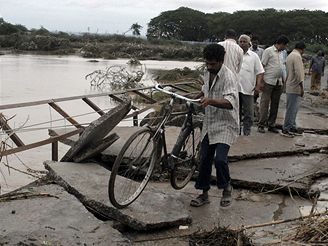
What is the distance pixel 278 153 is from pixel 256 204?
6.99 feet

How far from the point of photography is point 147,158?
4797mm

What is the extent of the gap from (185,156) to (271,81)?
363 centimetres

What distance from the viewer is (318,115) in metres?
11.9

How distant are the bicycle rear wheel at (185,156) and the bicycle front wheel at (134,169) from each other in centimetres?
32

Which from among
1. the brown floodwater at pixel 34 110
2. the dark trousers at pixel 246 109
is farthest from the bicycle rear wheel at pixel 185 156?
the dark trousers at pixel 246 109

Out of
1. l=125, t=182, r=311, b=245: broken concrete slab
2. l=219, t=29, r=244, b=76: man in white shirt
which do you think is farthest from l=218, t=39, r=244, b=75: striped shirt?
l=125, t=182, r=311, b=245: broken concrete slab

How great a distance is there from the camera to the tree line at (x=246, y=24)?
7838 cm

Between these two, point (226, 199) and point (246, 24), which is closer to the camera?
point (226, 199)

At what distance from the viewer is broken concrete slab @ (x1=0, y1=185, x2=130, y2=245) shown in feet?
11.9

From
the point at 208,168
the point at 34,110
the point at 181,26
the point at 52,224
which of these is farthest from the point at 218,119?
the point at 181,26

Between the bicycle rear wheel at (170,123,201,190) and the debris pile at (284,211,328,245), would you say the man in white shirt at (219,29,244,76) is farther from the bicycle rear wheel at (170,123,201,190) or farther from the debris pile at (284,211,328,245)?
the debris pile at (284,211,328,245)

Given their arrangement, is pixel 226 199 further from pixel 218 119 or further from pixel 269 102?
pixel 269 102

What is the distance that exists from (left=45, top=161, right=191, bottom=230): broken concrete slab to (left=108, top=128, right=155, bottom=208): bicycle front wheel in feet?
0.32

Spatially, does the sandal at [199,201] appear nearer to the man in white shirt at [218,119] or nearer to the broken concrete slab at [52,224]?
the man in white shirt at [218,119]
